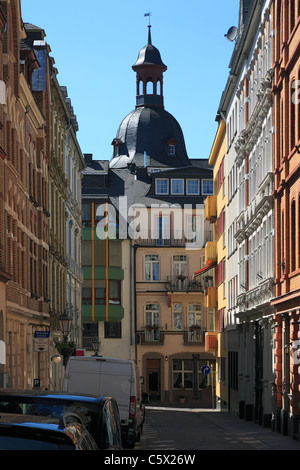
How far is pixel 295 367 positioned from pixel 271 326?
5.09 metres

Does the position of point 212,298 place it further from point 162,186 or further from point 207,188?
point 162,186

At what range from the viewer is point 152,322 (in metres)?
79.1

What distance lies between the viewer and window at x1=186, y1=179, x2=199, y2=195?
81.8 meters

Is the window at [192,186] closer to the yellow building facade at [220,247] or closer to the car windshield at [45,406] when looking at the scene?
the yellow building facade at [220,247]

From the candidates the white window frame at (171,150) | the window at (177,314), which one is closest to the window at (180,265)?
the window at (177,314)

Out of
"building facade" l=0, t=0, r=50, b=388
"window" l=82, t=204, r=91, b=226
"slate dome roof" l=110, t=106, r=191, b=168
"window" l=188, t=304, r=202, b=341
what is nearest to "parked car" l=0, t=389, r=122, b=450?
"building facade" l=0, t=0, r=50, b=388

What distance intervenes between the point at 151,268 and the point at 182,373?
8.42m

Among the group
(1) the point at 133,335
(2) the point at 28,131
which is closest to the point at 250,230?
(2) the point at 28,131

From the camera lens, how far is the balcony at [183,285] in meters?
79.2

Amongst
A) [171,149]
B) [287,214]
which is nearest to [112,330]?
[171,149]

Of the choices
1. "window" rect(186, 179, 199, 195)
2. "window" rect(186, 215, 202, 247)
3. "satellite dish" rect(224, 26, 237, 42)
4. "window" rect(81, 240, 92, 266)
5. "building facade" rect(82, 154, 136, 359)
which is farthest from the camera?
"window" rect(186, 179, 199, 195)

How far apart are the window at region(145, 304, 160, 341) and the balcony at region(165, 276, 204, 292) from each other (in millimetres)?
1817

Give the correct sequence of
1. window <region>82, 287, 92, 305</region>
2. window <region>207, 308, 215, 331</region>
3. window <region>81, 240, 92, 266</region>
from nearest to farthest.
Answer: window <region>207, 308, 215, 331</region> < window <region>82, 287, 92, 305</region> < window <region>81, 240, 92, 266</region>

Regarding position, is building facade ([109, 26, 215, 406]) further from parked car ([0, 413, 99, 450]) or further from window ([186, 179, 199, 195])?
parked car ([0, 413, 99, 450])
